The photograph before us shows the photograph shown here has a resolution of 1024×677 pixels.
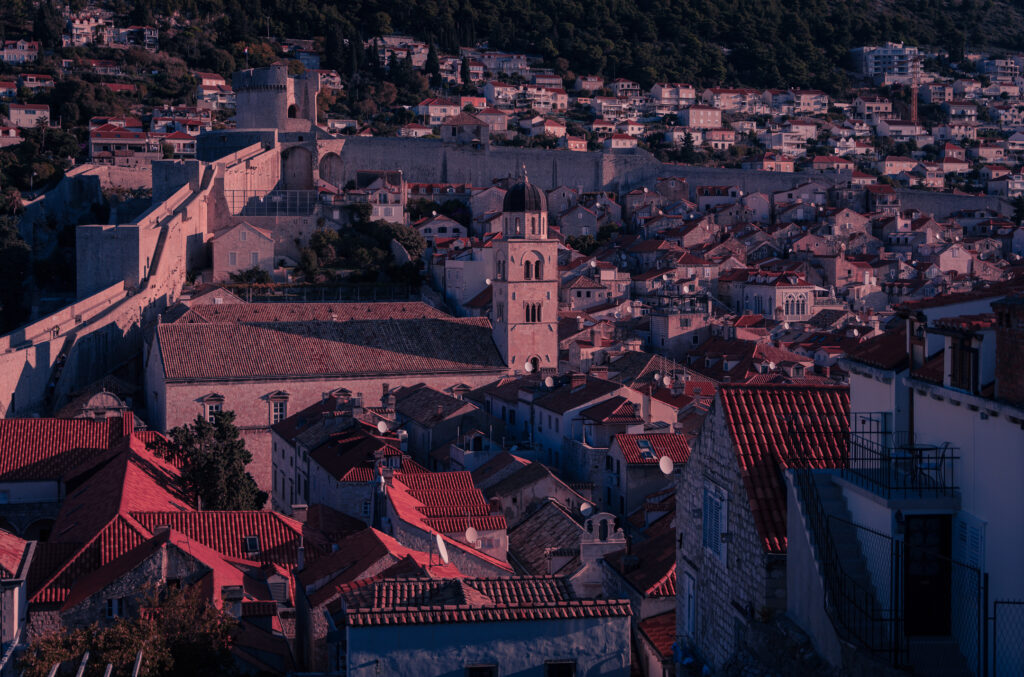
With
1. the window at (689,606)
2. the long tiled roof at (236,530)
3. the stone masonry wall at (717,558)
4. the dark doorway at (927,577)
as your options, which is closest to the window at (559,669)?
the stone masonry wall at (717,558)

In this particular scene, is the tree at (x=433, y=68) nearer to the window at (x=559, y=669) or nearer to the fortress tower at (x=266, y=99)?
the fortress tower at (x=266, y=99)

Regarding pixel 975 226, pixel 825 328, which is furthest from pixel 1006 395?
pixel 975 226

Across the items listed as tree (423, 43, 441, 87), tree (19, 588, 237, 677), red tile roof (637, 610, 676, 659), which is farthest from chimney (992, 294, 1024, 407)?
tree (423, 43, 441, 87)

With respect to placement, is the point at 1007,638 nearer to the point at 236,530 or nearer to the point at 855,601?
the point at 855,601

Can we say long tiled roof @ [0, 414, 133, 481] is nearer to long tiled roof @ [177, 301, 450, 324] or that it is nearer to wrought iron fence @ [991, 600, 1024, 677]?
long tiled roof @ [177, 301, 450, 324]

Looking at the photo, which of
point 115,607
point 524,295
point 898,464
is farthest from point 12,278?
point 898,464
